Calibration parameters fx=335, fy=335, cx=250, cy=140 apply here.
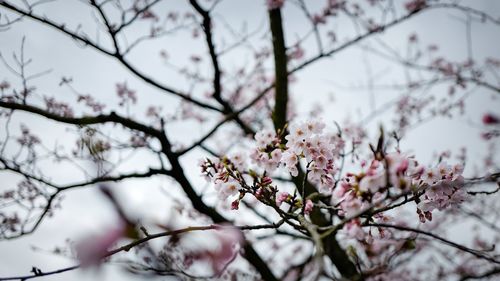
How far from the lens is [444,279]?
9.07 meters

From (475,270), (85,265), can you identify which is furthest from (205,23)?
(475,270)

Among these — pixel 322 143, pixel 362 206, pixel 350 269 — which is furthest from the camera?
pixel 350 269

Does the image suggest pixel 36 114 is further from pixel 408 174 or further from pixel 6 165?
pixel 408 174

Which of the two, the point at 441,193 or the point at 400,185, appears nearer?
the point at 400,185

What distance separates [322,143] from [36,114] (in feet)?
9.79

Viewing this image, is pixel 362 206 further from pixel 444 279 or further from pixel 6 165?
pixel 444 279

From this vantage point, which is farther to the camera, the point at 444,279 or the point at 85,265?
the point at 444,279

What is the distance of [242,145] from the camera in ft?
30.1

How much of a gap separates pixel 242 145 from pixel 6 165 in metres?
5.68

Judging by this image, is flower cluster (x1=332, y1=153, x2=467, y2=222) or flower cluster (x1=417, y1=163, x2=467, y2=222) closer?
flower cluster (x1=332, y1=153, x2=467, y2=222)

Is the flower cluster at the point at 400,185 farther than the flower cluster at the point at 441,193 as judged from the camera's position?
No

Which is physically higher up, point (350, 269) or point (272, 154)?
point (272, 154)

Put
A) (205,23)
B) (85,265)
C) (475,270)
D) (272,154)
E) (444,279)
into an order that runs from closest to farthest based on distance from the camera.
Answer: (85,265) < (272,154) < (205,23) < (444,279) < (475,270)

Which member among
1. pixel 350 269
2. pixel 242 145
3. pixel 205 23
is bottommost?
pixel 350 269
